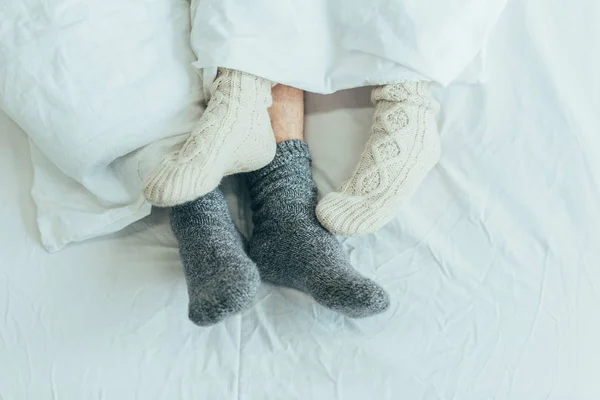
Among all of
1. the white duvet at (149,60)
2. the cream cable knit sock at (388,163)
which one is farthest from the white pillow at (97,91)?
the cream cable knit sock at (388,163)

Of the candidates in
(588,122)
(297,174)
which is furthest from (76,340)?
(588,122)

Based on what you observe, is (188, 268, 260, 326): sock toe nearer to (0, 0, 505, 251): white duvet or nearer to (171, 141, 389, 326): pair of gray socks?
(171, 141, 389, 326): pair of gray socks

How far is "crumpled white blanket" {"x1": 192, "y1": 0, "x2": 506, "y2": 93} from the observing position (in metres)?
0.69

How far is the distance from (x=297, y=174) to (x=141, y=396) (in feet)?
1.03

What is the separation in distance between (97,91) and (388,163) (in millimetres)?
351

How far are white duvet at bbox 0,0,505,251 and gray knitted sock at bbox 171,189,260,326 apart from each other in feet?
0.25

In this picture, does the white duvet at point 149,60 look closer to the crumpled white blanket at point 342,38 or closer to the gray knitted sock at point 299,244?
the crumpled white blanket at point 342,38

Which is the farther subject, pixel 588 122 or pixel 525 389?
pixel 588 122

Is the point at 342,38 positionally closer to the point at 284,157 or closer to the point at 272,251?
the point at 284,157

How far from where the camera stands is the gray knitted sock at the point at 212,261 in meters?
0.57

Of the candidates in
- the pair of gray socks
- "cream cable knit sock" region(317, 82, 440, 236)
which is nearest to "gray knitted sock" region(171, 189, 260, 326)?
the pair of gray socks

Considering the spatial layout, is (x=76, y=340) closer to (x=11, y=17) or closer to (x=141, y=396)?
(x=141, y=396)

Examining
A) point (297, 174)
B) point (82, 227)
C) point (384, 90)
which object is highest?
point (384, 90)

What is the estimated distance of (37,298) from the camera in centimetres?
71
